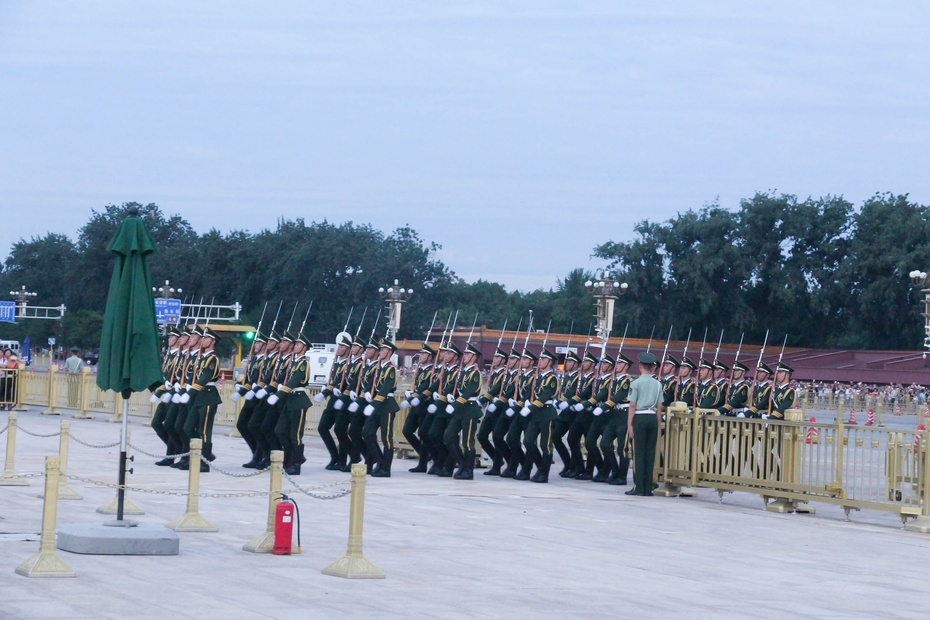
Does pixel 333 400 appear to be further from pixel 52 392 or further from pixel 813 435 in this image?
pixel 52 392

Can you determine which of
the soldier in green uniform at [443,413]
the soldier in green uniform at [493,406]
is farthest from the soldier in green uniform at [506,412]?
the soldier in green uniform at [443,413]

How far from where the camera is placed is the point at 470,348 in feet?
64.3

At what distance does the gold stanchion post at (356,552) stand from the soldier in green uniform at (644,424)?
8.37 m

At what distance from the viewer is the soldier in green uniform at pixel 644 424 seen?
17.8 m

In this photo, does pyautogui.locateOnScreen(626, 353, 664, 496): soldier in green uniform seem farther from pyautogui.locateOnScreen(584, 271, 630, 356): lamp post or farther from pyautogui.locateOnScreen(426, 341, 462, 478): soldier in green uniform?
pyautogui.locateOnScreen(584, 271, 630, 356): lamp post

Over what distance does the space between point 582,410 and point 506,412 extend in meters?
1.14

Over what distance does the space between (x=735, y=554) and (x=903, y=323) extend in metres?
66.6

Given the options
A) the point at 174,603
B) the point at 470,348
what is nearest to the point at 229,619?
the point at 174,603

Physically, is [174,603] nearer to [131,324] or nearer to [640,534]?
[131,324]

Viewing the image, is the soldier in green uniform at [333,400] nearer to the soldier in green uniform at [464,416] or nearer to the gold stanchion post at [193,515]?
the soldier in green uniform at [464,416]

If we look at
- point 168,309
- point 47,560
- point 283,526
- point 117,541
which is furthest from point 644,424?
point 168,309

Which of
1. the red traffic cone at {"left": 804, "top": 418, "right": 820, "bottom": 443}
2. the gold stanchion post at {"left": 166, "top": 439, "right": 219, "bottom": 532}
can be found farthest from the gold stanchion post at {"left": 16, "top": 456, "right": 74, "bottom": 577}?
the red traffic cone at {"left": 804, "top": 418, "right": 820, "bottom": 443}

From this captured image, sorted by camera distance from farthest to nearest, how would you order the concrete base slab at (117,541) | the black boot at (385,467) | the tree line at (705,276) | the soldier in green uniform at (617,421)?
1. the tree line at (705,276)
2. the soldier in green uniform at (617,421)
3. the black boot at (385,467)
4. the concrete base slab at (117,541)

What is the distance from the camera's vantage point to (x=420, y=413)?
20281 millimetres
